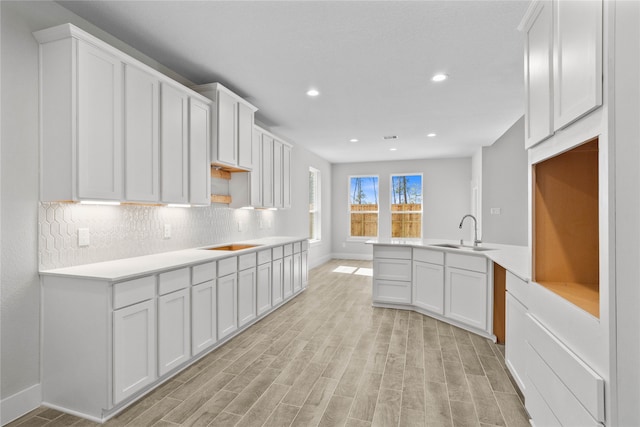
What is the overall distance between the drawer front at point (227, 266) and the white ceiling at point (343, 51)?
1907 mm

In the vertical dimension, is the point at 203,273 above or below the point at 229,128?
below

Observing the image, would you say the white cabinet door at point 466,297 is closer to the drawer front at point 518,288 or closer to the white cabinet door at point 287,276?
the drawer front at point 518,288

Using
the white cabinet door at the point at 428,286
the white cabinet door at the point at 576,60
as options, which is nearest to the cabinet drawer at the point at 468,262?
the white cabinet door at the point at 428,286

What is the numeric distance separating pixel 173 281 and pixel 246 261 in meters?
1.07

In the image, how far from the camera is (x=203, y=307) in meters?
2.77

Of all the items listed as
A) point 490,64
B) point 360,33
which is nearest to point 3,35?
point 360,33

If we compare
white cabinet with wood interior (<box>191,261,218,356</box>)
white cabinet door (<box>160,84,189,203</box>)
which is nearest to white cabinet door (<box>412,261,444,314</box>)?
white cabinet with wood interior (<box>191,261,218,356</box>)

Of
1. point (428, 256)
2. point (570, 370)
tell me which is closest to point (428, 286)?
point (428, 256)

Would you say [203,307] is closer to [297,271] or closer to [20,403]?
[20,403]

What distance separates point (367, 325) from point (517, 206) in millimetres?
3798

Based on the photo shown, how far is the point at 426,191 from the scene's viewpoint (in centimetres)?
836

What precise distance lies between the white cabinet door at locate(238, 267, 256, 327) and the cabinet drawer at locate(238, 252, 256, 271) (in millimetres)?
44

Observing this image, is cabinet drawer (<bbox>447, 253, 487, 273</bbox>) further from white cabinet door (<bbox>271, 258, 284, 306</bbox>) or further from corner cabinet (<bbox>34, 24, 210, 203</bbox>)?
corner cabinet (<bbox>34, 24, 210, 203</bbox>)

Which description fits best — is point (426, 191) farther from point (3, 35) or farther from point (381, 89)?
point (3, 35)
